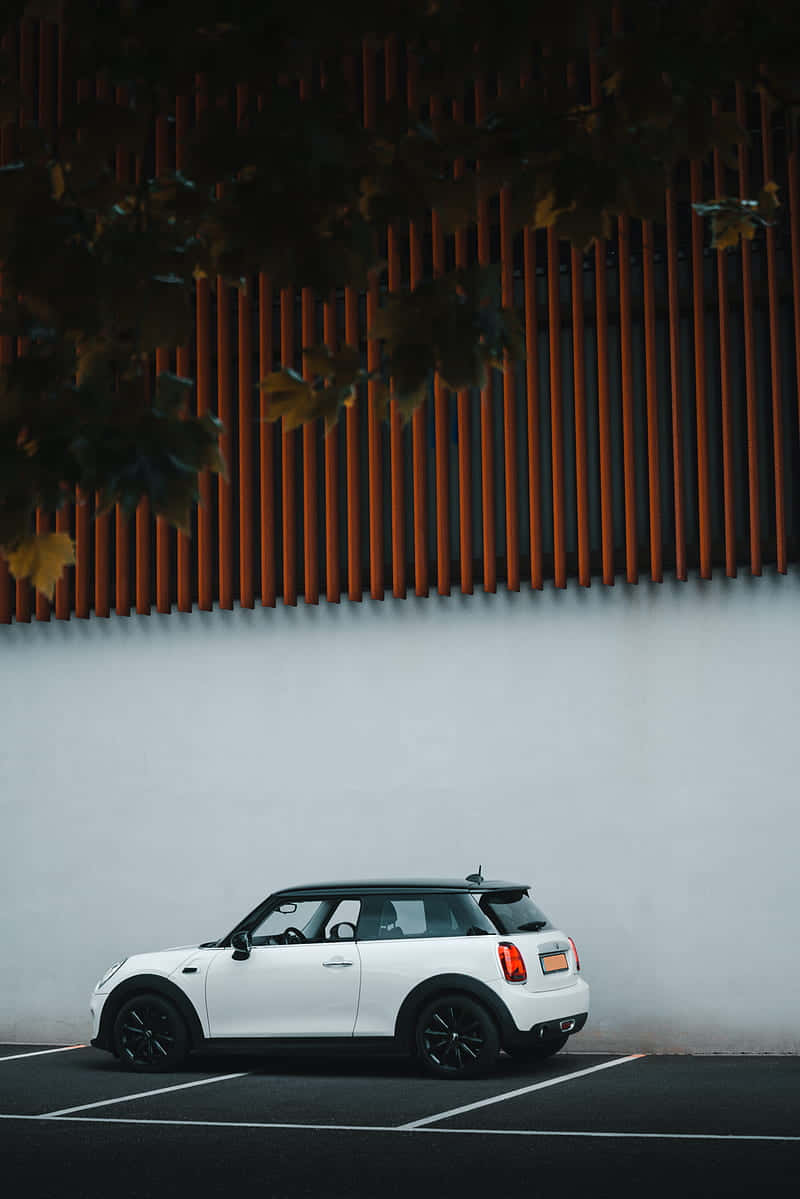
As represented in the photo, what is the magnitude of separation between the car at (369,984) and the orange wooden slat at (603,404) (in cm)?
333

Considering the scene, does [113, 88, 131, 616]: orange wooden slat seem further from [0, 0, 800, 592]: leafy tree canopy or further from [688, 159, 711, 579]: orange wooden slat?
[0, 0, 800, 592]: leafy tree canopy

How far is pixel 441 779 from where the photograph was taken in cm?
1381

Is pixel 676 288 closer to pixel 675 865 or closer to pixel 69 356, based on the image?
pixel 675 865

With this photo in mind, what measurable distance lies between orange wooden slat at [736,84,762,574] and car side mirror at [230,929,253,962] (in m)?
5.25

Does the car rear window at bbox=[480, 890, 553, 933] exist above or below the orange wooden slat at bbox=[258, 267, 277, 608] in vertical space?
below

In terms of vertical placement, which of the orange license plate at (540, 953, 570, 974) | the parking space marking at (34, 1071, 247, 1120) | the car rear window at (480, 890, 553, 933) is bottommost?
the parking space marking at (34, 1071, 247, 1120)

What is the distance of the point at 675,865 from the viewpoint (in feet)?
43.0

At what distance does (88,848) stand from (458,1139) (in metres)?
7.02

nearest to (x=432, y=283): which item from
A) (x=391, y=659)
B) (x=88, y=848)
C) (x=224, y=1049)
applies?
(x=224, y=1049)

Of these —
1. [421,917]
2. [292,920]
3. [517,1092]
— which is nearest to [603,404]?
[421,917]

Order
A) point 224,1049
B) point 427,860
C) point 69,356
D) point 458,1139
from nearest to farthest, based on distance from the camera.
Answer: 1. point 69,356
2. point 458,1139
3. point 224,1049
4. point 427,860

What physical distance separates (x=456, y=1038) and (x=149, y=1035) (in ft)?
8.64

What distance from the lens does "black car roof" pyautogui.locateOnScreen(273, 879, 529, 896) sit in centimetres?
1155

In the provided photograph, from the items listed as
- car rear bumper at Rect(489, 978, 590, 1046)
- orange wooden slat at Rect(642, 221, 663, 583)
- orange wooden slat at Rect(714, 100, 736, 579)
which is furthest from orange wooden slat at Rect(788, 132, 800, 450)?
car rear bumper at Rect(489, 978, 590, 1046)
